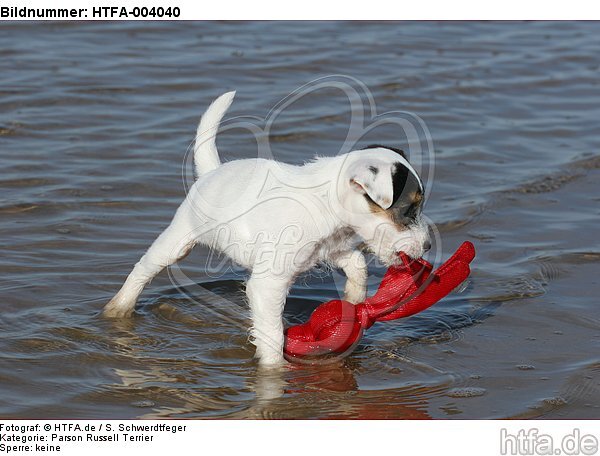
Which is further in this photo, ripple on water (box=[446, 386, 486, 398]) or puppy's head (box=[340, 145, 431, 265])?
ripple on water (box=[446, 386, 486, 398])

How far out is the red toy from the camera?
267 inches

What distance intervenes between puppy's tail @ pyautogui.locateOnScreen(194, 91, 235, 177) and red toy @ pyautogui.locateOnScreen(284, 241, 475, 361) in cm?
138

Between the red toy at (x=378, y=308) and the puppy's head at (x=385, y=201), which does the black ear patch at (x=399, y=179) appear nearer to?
the puppy's head at (x=385, y=201)

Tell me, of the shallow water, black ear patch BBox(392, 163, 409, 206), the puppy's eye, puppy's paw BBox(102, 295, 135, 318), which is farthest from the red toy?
puppy's paw BBox(102, 295, 135, 318)

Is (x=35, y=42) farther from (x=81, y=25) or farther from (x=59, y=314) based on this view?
(x=59, y=314)

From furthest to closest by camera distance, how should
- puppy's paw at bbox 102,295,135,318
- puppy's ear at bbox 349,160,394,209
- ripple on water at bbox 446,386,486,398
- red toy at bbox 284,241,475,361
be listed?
puppy's paw at bbox 102,295,135,318 < red toy at bbox 284,241,475,361 < ripple on water at bbox 446,386,486,398 < puppy's ear at bbox 349,160,394,209

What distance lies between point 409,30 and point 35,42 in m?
5.83

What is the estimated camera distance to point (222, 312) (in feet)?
25.3

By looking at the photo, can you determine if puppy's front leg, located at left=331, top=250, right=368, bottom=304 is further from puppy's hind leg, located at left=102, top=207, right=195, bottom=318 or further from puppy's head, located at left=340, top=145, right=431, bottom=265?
puppy's hind leg, located at left=102, top=207, right=195, bottom=318

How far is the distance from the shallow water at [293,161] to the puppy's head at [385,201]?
0.99 m

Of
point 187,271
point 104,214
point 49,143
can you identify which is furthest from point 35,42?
point 187,271

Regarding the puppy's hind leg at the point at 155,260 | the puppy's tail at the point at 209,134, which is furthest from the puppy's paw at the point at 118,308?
the puppy's tail at the point at 209,134

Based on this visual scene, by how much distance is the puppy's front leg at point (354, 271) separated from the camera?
7.08 metres

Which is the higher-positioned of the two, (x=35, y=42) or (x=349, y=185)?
(x=35, y=42)
